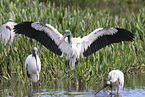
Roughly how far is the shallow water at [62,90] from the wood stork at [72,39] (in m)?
0.94

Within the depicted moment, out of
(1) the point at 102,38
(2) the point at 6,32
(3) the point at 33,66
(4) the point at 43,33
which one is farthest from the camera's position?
(2) the point at 6,32

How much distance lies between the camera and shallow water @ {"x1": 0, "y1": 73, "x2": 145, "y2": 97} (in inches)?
252

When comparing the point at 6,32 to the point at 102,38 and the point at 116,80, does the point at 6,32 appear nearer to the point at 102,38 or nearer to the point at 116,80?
the point at 102,38

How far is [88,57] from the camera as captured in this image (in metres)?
8.54

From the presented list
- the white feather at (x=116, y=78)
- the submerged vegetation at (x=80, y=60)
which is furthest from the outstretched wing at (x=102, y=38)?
the white feather at (x=116, y=78)

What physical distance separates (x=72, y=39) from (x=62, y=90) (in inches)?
67.0

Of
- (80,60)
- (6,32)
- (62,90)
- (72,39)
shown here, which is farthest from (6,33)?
(62,90)

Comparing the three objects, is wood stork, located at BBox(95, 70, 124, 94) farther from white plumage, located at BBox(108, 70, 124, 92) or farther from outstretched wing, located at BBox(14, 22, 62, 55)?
outstretched wing, located at BBox(14, 22, 62, 55)

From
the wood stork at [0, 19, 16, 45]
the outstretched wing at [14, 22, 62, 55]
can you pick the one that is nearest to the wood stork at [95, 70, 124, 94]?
the outstretched wing at [14, 22, 62, 55]

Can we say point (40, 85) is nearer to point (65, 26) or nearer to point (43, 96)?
point (43, 96)

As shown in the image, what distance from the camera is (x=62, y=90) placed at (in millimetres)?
6762

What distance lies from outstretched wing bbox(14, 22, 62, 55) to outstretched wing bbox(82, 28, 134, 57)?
26.2 inches

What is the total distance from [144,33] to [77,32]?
204 centimetres

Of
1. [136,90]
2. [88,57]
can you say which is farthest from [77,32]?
[136,90]
